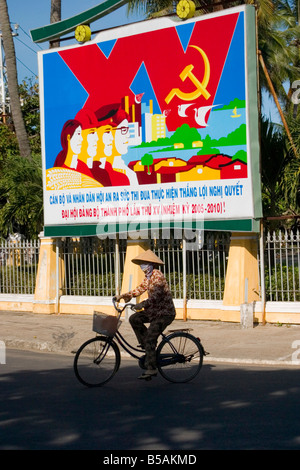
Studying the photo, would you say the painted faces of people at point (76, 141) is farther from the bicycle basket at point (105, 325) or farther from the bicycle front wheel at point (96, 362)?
the bicycle front wheel at point (96, 362)

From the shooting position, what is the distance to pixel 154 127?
17.1 m

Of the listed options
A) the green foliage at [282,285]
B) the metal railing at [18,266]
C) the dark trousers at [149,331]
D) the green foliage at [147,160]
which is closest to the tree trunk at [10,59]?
the metal railing at [18,266]

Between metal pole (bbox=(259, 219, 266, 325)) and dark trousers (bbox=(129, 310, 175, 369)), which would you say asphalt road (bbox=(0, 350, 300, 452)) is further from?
metal pole (bbox=(259, 219, 266, 325))

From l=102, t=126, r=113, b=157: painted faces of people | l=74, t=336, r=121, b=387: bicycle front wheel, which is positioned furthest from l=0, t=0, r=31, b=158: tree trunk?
l=74, t=336, r=121, b=387: bicycle front wheel

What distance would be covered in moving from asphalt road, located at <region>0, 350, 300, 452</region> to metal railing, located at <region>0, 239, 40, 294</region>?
8893mm

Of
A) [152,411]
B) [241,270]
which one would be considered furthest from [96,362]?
[241,270]

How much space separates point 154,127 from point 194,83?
4.37ft

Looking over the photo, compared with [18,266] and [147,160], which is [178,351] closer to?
[147,160]

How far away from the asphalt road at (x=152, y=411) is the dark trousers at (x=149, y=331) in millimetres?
385

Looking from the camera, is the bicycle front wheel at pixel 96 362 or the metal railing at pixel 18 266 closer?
the bicycle front wheel at pixel 96 362

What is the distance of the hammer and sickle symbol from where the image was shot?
53.5 ft

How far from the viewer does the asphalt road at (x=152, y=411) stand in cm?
706

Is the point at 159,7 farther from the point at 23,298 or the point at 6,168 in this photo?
the point at 23,298

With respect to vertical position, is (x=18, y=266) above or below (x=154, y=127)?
below
